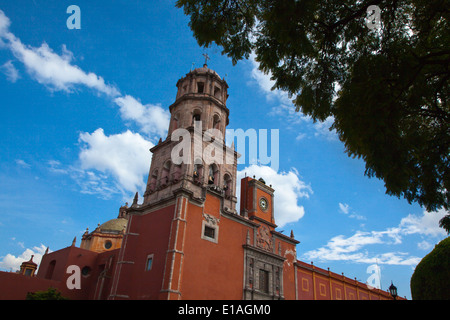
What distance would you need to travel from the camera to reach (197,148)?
2159cm

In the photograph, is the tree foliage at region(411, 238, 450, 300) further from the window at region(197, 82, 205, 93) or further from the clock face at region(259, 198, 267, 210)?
the window at region(197, 82, 205, 93)

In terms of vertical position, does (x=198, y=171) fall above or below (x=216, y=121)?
below

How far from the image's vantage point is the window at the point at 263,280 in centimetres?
2136

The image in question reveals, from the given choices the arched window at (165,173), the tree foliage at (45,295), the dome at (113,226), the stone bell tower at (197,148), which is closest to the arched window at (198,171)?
the stone bell tower at (197,148)

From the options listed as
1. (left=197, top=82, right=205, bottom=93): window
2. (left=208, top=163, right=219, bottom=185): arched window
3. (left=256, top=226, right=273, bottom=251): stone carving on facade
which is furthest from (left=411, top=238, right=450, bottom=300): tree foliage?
(left=197, top=82, right=205, bottom=93): window

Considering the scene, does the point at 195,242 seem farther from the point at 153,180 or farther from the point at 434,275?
the point at 434,275

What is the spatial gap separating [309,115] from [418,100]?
92.4 inches

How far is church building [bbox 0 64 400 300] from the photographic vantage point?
1791cm

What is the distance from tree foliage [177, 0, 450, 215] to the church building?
12.2 meters

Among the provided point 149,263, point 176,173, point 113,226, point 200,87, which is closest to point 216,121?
point 200,87

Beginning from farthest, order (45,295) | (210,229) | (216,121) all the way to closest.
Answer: (216,121)
(210,229)
(45,295)

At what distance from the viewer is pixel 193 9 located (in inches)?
286

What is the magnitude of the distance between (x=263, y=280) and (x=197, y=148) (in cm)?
1000
